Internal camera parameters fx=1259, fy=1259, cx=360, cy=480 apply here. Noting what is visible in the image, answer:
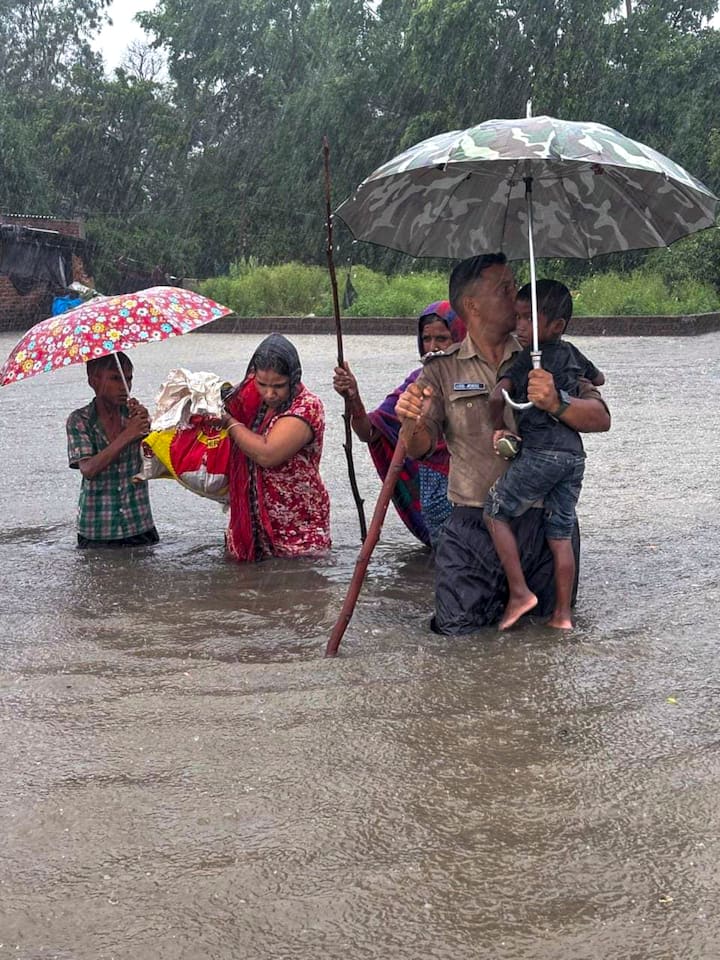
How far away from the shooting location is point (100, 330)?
5.14 m

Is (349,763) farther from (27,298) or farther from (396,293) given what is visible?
(27,298)

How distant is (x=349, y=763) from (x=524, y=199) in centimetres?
280

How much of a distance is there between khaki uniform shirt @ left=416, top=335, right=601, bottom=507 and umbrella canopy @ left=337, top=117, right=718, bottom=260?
59 cm

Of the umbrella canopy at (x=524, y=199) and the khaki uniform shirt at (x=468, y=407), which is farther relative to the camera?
the khaki uniform shirt at (x=468, y=407)

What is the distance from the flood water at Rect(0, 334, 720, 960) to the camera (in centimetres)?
266

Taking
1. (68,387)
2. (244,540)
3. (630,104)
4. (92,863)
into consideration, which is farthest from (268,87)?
(92,863)

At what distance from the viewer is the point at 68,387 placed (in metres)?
15.0

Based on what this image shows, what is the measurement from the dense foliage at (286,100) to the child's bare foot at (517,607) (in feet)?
78.3

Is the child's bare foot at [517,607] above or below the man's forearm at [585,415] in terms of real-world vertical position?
below

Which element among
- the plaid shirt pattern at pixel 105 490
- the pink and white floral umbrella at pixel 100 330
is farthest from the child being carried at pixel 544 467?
the plaid shirt pattern at pixel 105 490

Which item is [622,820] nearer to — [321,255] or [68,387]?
[68,387]

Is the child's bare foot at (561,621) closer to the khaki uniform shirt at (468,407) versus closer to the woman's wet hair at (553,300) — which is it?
the khaki uniform shirt at (468,407)

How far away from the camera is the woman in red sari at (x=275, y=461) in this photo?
539 cm

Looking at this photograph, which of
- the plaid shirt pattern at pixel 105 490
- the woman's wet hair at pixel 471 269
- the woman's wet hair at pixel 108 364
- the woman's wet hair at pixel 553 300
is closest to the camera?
the woman's wet hair at pixel 553 300
